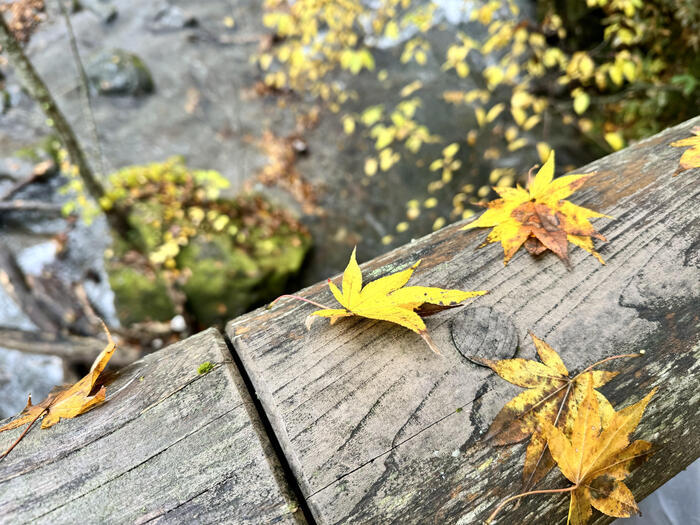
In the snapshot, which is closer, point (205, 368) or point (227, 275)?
point (205, 368)

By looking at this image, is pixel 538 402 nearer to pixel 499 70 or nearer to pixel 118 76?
pixel 499 70

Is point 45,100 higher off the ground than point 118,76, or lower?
lower

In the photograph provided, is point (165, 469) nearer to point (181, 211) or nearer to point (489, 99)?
point (181, 211)

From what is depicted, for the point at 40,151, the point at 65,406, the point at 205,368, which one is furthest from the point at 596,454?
the point at 40,151

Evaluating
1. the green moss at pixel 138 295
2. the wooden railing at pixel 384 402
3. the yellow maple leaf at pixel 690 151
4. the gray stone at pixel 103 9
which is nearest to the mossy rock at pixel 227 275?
the green moss at pixel 138 295

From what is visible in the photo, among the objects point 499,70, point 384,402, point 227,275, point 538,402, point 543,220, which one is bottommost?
point 227,275

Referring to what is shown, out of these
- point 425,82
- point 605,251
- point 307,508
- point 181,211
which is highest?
point 425,82

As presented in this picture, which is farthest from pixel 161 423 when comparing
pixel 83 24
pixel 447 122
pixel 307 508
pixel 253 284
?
pixel 83 24
